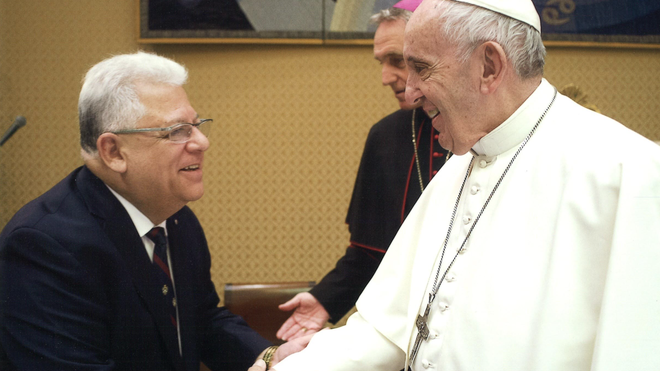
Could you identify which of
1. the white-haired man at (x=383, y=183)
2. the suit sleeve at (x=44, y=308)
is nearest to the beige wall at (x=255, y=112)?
the white-haired man at (x=383, y=183)

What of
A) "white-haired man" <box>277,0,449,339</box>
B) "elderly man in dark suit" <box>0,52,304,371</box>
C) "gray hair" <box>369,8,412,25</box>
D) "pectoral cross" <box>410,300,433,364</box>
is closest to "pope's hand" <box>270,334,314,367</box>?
"elderly man in dark suit" <box>0,52,304,371</box>

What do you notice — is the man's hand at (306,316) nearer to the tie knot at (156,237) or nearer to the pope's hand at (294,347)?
the pope's hand at (294,347)

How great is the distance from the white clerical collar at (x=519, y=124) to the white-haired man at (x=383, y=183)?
0.82 m

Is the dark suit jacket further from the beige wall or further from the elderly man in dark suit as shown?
the beige wall

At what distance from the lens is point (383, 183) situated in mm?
2383

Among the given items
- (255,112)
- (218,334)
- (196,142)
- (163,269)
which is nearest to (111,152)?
(196,142)

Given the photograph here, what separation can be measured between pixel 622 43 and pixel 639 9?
24 cm

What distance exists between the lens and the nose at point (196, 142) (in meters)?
2.03

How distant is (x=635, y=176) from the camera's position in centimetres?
111

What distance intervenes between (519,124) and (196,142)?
115 centimetres

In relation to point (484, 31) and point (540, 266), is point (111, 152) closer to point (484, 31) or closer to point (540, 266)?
point (484, 31)

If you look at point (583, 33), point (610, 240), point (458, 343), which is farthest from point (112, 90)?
point (583, 33)

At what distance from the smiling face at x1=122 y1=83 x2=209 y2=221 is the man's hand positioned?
0.63 meters

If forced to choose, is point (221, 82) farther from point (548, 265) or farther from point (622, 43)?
point (548, 265)
